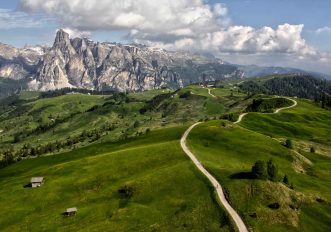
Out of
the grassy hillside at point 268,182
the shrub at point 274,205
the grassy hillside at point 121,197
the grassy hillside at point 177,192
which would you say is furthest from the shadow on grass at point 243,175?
the shrub at point 274,205

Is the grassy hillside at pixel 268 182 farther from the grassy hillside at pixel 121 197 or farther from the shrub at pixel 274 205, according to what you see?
the grassy hillside at pixel 121 197

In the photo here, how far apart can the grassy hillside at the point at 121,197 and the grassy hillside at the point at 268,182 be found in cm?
781

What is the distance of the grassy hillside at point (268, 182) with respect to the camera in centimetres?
9506

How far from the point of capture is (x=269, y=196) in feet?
335

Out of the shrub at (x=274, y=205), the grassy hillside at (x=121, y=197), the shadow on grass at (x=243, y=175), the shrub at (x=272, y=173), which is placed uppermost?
the shrub at (x=272, y=173)

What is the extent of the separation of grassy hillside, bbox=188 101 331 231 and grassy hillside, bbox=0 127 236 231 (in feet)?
25.6

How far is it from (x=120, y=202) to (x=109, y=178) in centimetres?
2142

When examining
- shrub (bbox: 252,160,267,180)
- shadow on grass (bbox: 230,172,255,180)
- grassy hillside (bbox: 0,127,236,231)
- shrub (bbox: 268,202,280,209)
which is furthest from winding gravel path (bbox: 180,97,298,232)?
shrub (bbox: 252,160,267,180)

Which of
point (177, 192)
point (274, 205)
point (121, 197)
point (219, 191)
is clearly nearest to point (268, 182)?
point (274, 205)

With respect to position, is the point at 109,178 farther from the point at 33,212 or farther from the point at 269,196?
the point at 269,196

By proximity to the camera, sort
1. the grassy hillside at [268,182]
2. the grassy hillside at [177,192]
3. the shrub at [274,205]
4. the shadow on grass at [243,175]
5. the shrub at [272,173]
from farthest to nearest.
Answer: the shadow on grass at [243,175]
the shrub at [272,173]
the shrub at [274,205]
the grassy hillside at [177,192]
the grassy hillside at [268,182]

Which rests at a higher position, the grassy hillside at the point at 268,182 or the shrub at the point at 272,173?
the shrub at the point at 272,173

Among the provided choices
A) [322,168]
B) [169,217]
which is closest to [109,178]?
[169,217]

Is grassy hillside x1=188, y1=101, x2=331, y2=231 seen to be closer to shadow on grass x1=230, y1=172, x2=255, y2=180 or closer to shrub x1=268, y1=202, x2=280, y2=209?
shadow on grass x1=230, y1=172, x2=255, y2=180
